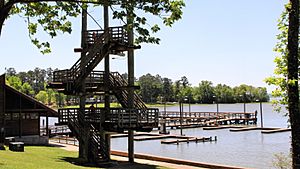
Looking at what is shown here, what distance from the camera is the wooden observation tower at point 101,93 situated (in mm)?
19734

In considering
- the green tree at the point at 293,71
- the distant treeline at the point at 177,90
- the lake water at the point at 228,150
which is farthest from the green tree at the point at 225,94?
the green tree at the point at 293,71

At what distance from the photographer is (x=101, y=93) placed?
22.3 m

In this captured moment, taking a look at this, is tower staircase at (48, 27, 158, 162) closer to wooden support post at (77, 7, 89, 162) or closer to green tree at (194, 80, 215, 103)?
wooden support post at (77, 7, 89, 162)

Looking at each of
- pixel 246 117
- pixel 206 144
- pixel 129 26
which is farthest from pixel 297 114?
pixel 246 117

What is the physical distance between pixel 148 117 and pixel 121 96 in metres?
2.96

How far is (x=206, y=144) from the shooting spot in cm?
4141

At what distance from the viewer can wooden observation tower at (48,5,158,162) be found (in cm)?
1973

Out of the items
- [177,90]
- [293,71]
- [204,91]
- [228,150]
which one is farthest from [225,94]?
[293,71]

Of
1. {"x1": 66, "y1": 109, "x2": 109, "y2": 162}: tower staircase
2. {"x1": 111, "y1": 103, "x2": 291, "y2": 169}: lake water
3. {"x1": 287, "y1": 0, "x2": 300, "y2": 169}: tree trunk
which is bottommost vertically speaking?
{"x1": 111, "y1": 103, "x2": 291, "y2": 169}: lake water

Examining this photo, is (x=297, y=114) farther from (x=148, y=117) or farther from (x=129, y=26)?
(x=148, y=117)

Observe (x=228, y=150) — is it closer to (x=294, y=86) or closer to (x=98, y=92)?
(x=98, y=92)

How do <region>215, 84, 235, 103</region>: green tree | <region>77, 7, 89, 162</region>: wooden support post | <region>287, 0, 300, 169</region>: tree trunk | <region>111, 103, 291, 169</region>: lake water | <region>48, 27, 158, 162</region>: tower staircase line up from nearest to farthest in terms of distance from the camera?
<region>287, 0, 300, 169</region>: tree trunk, <region>48, 27, 158, 162</region>: tower staircase, <region>77, 7, 89, 162</region>: wooden support post, <region>111, 103, 291, 169</region>: lake water, <region>215, 84, 235, 103</region>: green tree

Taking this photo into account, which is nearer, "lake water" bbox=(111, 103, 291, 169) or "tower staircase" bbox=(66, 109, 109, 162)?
"tower staircase" bbox=(66, 109, 109, 162)

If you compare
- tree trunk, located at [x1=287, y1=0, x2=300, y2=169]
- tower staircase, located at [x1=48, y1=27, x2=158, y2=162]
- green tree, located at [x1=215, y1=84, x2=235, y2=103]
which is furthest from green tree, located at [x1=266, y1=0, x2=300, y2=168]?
green tree, located at [x1=215, y1=84, x2=235, y2=103]
